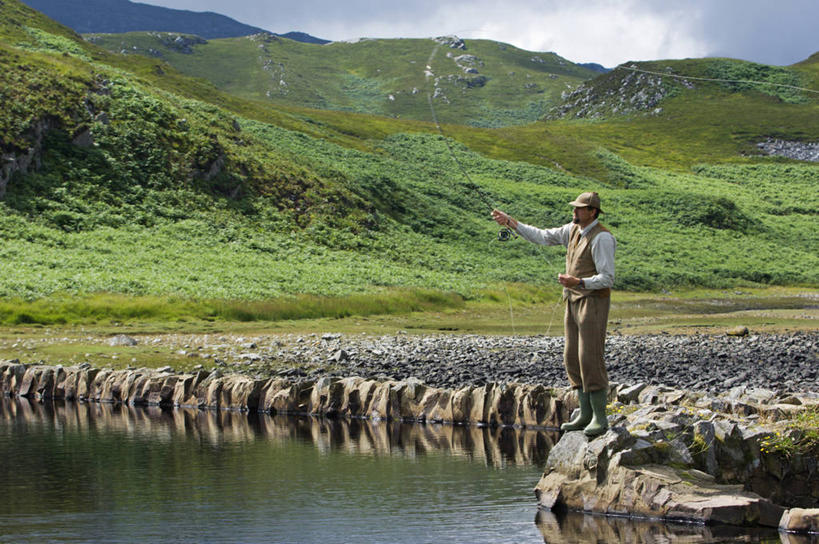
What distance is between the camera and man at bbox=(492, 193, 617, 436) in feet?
38.4

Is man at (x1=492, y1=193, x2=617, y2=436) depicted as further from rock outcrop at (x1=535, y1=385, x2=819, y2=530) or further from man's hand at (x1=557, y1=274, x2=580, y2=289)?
rock outcrop at (x1=535, y1=385, x2=819, y2=530)

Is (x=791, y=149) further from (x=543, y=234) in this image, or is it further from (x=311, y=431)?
(x=543, y=234)

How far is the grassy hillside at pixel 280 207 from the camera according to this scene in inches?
1887

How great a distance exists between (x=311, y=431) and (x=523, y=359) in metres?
9.91

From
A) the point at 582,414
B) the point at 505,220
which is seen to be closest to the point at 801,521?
the point at 582,414

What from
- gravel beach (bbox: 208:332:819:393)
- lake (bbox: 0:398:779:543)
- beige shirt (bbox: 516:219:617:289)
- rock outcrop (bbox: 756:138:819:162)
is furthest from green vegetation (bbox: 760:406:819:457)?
rock outcrop (bbox: 756:138:819:162)

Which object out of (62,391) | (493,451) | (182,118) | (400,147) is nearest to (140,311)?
(62,391)

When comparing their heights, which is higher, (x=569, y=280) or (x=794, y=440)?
(x=569, y=280)

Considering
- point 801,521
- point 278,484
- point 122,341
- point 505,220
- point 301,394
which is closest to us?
point 801,521

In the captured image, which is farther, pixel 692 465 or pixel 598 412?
pixel 598 412

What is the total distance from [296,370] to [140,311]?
1468 centimetres

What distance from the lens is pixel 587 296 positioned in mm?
11828

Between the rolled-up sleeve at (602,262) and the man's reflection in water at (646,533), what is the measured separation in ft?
9.58

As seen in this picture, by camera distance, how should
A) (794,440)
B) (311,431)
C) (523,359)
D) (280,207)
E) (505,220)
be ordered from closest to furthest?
(794,440)
(505,220)
(311,431)
(523,359)
(280,207)
